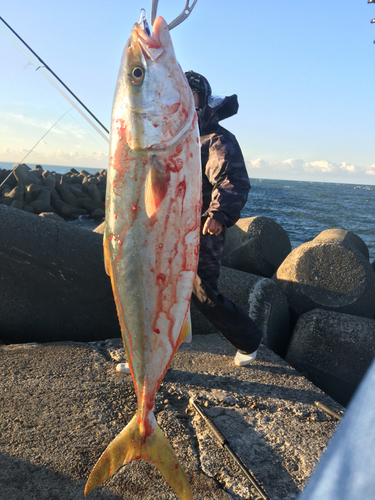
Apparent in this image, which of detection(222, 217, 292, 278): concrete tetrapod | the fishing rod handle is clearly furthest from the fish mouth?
detection(222, 217, 292, 278): concrete tetrapod

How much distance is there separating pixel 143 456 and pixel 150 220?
3.58 feet

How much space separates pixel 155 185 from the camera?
1.46m

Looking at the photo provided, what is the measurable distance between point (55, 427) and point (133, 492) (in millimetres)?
713

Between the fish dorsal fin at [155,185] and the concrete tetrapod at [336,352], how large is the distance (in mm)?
2683

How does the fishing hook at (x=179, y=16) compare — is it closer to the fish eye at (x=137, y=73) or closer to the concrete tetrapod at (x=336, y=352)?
the fish eye at (x=137, y=73)

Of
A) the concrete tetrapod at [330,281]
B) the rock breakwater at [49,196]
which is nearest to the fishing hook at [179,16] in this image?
the concrete tetrapod at [330,281]

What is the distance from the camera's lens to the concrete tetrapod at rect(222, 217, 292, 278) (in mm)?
5727

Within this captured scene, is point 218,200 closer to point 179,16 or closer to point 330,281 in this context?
point 179,16

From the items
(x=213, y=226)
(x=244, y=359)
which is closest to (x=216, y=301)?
(x=244, y=359)

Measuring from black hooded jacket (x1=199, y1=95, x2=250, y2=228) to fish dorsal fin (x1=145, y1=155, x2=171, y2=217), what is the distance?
88 centimetres

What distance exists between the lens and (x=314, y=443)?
2135 mm

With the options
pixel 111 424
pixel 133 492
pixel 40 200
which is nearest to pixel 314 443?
pixel 133 492

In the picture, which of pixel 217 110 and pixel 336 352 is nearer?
Answer: pixel 217 110

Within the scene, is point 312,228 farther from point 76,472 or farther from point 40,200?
point 76,472
